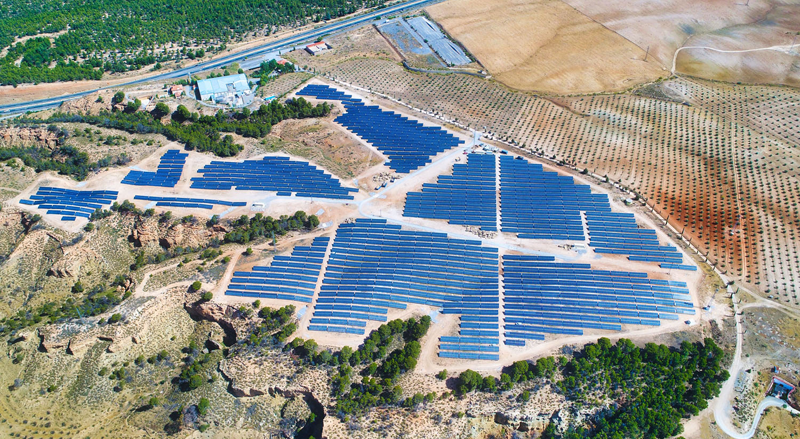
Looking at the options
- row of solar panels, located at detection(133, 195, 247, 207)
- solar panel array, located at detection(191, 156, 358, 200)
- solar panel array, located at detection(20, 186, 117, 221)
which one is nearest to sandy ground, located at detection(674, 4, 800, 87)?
solar panel array, located at detection(191, 156, 358, 200)

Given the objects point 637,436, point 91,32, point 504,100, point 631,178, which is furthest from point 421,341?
point 91,32

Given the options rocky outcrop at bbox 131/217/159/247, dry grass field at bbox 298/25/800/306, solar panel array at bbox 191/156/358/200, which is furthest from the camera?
solar panel array at bbox 191/156/358/200

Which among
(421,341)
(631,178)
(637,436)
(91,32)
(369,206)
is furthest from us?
(91,32)

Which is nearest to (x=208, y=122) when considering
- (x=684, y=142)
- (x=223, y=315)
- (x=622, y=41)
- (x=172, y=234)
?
(x=172, y=234)

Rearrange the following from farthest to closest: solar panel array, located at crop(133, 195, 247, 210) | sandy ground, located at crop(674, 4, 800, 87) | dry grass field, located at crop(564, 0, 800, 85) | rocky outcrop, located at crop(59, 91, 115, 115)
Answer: dry grass field, located at crop(564, 0, 800, 85)
sandy ground, located at crop(674, 4, 800, 87)
rocky outcrop, located at crop(59, 91, 115, 115)
solar panel array, located at crop(133, 195, 247, 210)

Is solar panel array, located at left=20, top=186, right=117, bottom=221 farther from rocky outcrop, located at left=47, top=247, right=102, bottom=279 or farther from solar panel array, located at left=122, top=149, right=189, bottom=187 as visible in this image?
rocky outcrop, located at left=47, top=247, right=102, bottom=279

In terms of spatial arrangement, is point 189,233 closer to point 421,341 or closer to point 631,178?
point 421,341

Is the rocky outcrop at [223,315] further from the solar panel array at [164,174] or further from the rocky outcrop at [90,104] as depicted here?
the rocky outcrop at [90,104]
